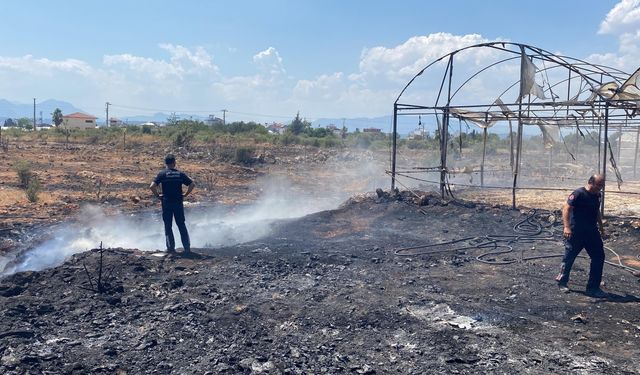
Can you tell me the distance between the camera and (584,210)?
6945 mm

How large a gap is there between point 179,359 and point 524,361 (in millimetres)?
3385

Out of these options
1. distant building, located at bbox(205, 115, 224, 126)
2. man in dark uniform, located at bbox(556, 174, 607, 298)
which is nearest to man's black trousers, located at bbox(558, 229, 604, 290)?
man in dark uniform, located at bbox(556, 174, 607, 298)

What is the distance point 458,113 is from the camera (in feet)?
50.6

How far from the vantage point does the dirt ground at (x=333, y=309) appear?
503cm

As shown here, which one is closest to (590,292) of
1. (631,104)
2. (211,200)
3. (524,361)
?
(524,361)

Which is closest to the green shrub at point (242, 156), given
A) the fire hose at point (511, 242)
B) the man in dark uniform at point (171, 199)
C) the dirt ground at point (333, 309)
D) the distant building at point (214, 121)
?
the dirt ground at point (333, 309)

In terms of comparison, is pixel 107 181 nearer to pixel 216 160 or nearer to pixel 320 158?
pixel 216 160

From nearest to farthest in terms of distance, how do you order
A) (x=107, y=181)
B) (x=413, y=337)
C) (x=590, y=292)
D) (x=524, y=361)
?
1. (x=524, y=361)
2. (x=413, y=337)
3. (x=590, y=292)
4. (x=107, y=181)

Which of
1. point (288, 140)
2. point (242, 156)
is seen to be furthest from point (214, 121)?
point (242, 156)

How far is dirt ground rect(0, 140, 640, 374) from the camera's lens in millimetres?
5027

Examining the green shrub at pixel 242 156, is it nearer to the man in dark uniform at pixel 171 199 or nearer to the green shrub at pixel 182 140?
the green shrub at pixel 182 140

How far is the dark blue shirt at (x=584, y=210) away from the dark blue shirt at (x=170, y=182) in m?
6.18

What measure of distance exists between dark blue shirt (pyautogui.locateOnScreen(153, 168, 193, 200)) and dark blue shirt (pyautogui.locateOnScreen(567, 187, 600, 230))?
618 cm

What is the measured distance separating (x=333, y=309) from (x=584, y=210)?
3660mm
